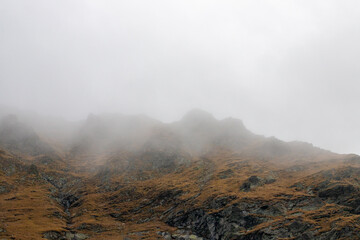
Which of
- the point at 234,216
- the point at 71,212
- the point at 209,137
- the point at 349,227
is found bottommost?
the point at 71,212

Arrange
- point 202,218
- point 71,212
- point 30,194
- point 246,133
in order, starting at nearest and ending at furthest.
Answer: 1. point 202,218
2. point 71,212
3. point 30,194
4. point 246,133

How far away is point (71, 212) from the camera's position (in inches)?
2803

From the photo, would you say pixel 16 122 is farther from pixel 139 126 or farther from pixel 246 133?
pixel 246 133

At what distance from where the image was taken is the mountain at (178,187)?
49656mm

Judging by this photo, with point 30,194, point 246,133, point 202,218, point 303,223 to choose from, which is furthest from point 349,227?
point 246,133

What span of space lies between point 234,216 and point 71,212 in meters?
48.8

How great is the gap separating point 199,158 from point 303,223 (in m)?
67.4

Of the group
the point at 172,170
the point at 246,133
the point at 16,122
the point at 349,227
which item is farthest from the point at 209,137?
Answer: the point at 16,122

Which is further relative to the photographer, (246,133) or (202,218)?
(246,133)

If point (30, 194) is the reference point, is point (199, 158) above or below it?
above

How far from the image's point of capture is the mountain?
49.7m

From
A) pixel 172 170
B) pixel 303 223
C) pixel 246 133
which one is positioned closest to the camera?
pixel 303 223

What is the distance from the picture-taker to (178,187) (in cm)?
7638

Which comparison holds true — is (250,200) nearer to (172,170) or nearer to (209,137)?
(172,170)
